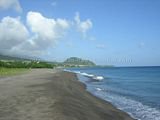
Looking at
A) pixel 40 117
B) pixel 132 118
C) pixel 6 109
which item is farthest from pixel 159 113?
pixel 6 109

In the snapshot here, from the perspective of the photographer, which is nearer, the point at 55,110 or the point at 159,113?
the point at 55,110

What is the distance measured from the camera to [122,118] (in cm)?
1983

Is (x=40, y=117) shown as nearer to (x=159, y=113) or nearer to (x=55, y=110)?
(x=55, y=110)

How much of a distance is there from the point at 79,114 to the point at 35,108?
10.9 ft

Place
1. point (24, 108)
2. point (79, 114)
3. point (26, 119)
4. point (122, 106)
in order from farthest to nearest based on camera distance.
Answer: point (122, 106)
point (24, 108)
point (79, 114)
point (26, 119)

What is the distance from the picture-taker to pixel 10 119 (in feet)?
53.5

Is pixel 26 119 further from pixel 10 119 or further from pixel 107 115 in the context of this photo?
pixel 107 115

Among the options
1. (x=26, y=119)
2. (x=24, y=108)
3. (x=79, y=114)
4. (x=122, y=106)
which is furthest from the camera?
(x=122, y=106)

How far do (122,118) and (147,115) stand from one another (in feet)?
8.17

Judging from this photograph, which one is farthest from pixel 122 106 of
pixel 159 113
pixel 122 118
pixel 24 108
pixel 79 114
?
pixel 24 108

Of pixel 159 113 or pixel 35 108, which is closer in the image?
pixel 35 108

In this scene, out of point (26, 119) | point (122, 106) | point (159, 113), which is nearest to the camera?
point (26, 119)

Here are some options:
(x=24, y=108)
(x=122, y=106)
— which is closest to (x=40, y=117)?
(x=24, y=108)

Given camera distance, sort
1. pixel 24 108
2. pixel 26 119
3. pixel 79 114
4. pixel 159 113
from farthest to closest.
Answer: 1. pixel 159 113
2. pixel 24 108
3. pixel 79 114
4. pixel 26 119
